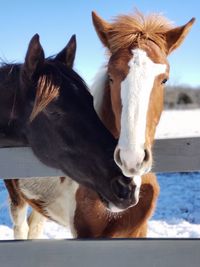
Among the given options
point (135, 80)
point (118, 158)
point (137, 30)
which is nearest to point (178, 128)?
point (137, 30)

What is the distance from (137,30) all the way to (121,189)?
105cm

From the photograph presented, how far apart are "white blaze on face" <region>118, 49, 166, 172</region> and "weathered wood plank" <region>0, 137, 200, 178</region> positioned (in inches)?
4.0

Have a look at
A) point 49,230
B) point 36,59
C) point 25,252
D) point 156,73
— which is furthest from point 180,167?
Answer: point 49,230

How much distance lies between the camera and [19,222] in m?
4.04

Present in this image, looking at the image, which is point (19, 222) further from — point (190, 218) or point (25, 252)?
point (190, 218)

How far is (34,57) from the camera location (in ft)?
7.96

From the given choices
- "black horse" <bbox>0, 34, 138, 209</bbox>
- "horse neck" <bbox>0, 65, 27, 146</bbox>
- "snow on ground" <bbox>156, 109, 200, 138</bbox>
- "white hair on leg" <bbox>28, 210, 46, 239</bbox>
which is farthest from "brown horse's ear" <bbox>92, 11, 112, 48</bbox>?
"snow on ground" <bbox>156, 109, 200, 138</bbox>

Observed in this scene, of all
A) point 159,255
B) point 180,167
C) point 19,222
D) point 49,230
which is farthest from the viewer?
point 49,230

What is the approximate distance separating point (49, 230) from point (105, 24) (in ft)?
11.4

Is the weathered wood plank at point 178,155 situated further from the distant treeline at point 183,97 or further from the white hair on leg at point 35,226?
the distant treeline at point 183,97

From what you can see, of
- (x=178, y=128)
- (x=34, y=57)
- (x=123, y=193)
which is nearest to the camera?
(x=123, y=193)

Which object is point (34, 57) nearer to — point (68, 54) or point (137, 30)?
point (68, 54)

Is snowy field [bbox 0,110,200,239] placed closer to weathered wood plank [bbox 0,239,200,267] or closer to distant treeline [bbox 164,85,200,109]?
weathered wood plank [bbox 0,239,200,267]

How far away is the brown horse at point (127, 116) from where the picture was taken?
78.7 inches
